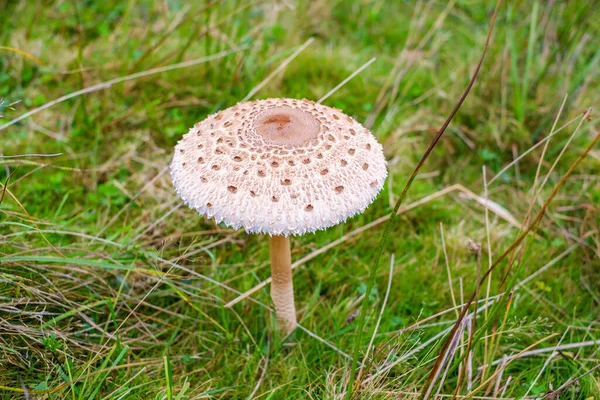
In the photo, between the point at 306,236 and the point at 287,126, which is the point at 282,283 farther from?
the point at 287,126

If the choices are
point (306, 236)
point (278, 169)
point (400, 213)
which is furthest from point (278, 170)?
point (400, 213)

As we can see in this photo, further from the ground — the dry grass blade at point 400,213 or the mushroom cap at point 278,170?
the mushroom cap at point 278,170

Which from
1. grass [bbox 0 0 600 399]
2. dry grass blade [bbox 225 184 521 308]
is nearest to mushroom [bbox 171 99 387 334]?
grass [bbox 0 0 600 399]

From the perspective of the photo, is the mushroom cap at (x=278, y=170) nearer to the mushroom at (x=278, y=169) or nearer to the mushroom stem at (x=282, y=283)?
the mushroom at (x=278, y=169)

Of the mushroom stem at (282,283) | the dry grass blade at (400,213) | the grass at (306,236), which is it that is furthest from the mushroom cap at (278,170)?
the dry grass blade at (400,213)

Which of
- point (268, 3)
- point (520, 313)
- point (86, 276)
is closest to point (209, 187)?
point (86, 276)

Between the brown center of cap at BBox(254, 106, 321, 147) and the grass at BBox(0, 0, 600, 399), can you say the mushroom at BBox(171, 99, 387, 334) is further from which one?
the grass at BBox(0, 0, 600, 399)

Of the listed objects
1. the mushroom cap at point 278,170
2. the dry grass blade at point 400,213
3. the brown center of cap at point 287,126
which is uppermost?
the brown center of cap at point 287,126
